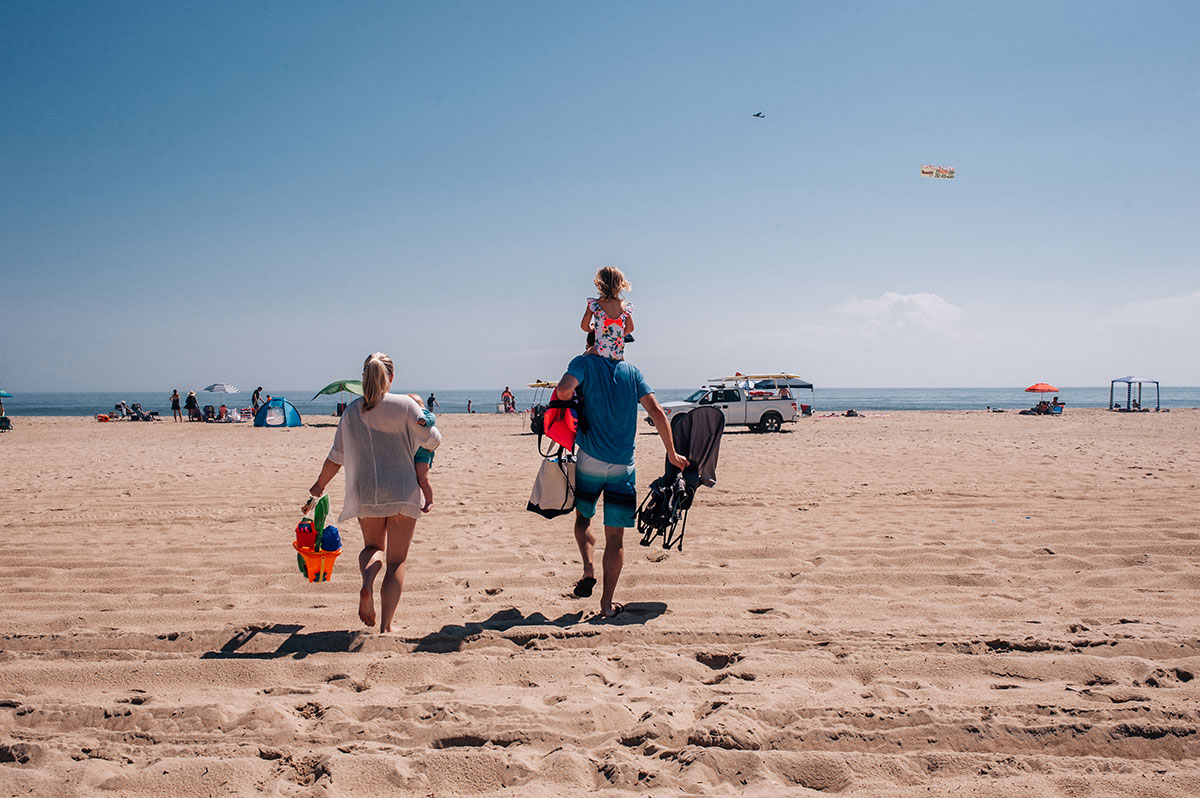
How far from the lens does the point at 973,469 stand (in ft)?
33.8

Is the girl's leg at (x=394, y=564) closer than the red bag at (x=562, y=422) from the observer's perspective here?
Yes

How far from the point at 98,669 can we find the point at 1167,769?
14.7 ft

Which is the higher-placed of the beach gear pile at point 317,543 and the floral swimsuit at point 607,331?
the floral swimsuit at point 607,331

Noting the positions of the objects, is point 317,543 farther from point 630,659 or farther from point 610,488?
point 630,659

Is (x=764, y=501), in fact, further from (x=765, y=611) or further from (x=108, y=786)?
(x=108, y=786)

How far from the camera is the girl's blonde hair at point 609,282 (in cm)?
405

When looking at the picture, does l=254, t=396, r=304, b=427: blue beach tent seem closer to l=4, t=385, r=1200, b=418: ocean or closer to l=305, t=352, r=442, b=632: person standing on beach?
l=4, t=385, r=1200, b=418: ocean

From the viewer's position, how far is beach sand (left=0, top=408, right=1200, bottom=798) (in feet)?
7.82

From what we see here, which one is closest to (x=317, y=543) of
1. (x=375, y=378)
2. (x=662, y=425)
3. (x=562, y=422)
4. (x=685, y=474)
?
(x=375, y=378)

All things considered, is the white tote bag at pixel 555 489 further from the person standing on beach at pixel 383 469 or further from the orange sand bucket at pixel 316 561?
the orange sand bucket at pixel 316 561

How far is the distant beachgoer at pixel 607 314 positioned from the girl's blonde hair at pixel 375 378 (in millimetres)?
1179

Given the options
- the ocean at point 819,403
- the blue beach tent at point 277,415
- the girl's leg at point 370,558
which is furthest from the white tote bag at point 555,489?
the ocean at point 819,403

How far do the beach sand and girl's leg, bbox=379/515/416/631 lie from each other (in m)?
0.16

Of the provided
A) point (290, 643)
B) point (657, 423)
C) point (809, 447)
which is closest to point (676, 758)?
point (657, 423)
